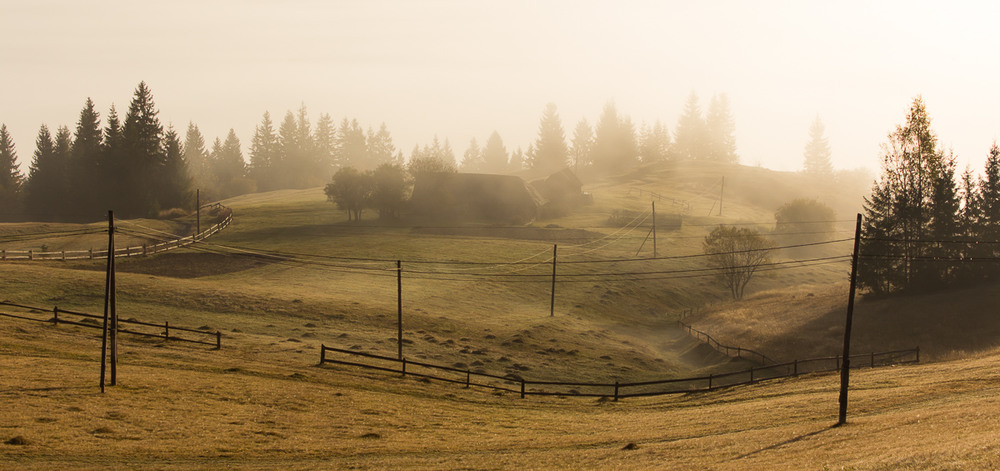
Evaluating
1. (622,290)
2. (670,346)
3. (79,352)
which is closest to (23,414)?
(79,352)

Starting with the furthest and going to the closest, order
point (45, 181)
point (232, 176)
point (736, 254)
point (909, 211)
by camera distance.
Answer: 1. point (232, 176)
2. point (45, 181)
3. point (736, 254)
4. point (909, 211)

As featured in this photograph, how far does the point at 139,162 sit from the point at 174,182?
6.81m

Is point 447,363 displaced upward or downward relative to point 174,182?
downward

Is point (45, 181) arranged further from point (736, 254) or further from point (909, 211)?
point (909, 211)

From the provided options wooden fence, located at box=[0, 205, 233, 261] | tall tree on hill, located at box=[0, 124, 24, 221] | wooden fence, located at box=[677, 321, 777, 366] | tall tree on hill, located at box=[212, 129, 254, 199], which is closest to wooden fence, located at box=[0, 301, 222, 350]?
wooden fence, located at box=[0, 205, 233, 261]

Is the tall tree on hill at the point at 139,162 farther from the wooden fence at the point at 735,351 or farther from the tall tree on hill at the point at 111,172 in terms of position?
the wooden fence at the point at 735,351

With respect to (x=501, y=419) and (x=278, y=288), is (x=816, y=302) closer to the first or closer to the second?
(x=501, y=419)

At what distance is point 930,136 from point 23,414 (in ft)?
257

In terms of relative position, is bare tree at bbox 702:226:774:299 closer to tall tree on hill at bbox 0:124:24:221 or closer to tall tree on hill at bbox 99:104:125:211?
tall tree on hill at bbox 99:104:125:211

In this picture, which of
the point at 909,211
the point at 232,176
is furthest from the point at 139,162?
the point at 909,211

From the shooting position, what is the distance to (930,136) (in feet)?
231

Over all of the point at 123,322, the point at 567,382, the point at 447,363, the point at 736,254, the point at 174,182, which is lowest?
the point at 567,382

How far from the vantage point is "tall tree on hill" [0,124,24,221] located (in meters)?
137

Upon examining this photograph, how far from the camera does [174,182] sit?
118 m
